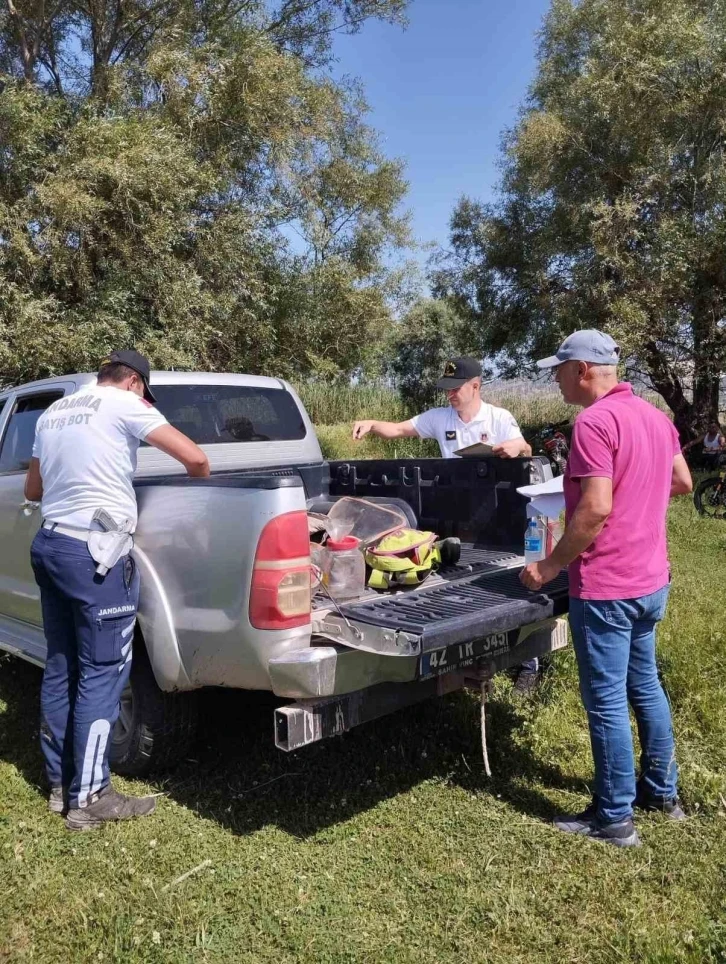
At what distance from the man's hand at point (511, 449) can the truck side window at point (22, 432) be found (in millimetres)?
2525

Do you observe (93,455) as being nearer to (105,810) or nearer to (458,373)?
(105,810)

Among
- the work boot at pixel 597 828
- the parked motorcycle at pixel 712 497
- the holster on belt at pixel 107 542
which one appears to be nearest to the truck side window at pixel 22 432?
the holster on belt at pixel 107 542

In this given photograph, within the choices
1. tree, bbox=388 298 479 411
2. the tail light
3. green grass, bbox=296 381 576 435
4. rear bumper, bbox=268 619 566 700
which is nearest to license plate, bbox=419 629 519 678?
rear bumper, bbox=268 619 566 700

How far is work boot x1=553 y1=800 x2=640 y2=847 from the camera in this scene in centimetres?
304

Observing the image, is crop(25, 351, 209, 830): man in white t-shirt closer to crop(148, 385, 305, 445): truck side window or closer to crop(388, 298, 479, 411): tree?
crop(148, 385, 305, 445): truck side window

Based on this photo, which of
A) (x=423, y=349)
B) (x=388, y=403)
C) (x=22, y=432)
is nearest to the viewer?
(x=22, y=432)

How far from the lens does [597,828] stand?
10.2 feet

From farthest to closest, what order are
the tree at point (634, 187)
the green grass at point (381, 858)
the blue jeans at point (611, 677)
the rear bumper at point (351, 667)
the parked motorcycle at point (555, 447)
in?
the tree at point (634, 187), the parked motorcycle at point (555, 447), the blue jeans at point (611, 677), the rear bumper at point (351, 667), the green grass at point (381, 858)

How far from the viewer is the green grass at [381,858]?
102 inches

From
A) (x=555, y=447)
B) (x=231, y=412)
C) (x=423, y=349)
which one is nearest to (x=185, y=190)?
(x=555, y=447)

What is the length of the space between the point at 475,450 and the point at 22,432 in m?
2.69

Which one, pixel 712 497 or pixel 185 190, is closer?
pixel 712 497

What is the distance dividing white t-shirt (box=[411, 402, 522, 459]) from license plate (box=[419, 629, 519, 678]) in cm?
175

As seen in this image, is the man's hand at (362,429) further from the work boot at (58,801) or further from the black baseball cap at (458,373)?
the work boot at (58,801)
